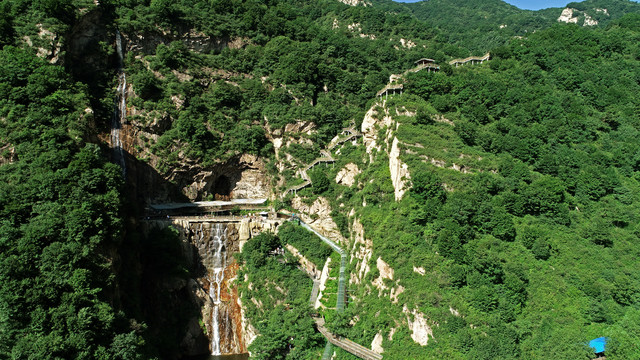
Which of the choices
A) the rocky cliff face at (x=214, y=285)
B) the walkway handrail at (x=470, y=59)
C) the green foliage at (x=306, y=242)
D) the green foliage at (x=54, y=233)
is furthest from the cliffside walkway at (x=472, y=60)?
the green foliage at (x=54, y=233)

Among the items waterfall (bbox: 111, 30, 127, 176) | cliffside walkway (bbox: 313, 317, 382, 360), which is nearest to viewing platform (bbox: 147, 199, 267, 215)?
waterfall (bbox: 111, 30, 127, 176)

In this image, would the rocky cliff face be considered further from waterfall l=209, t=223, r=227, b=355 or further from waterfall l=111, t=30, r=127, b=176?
waterfall l=111, t=30, r=127, b=176

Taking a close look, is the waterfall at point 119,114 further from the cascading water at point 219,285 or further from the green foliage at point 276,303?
the green foliage at point 276,303

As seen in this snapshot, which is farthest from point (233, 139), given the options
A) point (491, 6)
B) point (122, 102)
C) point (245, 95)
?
point (491, 6)

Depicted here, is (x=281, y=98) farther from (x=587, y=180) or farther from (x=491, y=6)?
(x=491, y=6)

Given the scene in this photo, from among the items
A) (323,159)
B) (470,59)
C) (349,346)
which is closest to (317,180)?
(323,159)

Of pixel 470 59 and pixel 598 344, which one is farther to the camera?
pixel 470 59

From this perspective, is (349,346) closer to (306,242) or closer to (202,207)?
(306,242)
